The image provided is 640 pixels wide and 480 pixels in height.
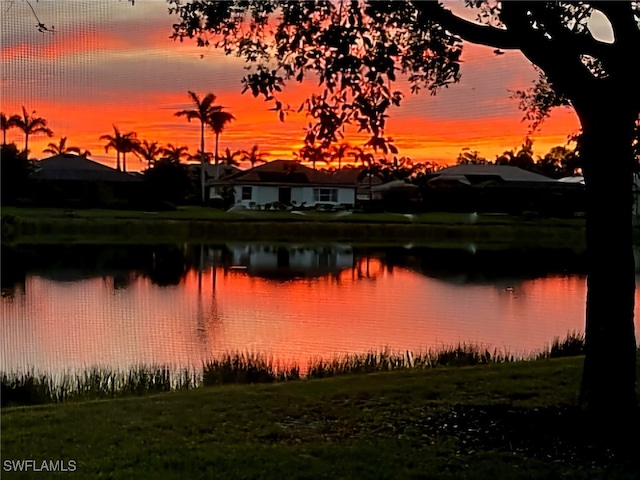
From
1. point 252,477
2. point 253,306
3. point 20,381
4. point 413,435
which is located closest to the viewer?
point 252,477

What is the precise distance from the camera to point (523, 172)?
112 ft

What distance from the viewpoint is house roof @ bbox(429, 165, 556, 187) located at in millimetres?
31031

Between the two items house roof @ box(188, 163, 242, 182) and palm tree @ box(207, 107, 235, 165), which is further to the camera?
house roof @ box(188, 163, 242, 182)

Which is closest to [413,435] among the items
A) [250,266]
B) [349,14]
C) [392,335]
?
[349,14]

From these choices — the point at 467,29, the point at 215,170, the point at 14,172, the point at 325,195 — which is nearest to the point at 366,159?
the point at 467,29

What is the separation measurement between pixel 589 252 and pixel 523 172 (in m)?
30.5

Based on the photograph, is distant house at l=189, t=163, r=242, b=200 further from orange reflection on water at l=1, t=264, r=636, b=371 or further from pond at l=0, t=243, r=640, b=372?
orange reflection on water at l=1, t=264, r=636, b=371

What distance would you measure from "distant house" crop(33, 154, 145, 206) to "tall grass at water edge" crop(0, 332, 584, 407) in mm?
3763

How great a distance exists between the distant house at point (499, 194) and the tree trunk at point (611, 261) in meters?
21.1

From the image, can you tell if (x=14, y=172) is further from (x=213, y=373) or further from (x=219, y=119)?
(x=213, y=373)

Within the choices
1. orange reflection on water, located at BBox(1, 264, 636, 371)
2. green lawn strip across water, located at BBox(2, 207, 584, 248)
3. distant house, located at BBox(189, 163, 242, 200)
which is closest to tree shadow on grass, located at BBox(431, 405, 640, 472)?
orange reflection on water, located at BBox(1, 264, 636, 371)

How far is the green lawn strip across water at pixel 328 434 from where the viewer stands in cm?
384

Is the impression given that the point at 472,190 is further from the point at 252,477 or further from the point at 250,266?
the point at 252,477

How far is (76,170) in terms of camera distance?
1402cm
